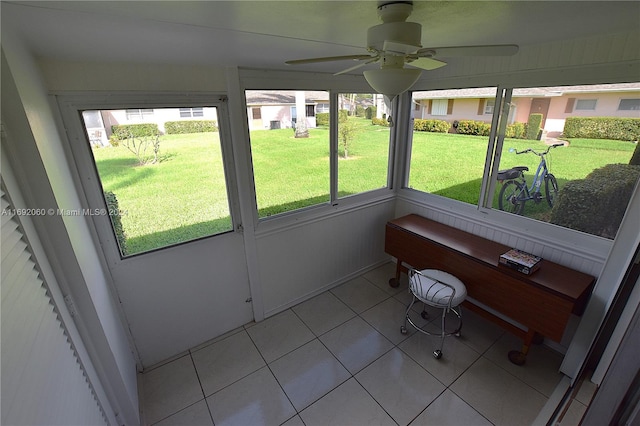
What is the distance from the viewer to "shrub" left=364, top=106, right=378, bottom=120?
9.17ft

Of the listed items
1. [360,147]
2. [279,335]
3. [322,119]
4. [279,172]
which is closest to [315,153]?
[322,119]

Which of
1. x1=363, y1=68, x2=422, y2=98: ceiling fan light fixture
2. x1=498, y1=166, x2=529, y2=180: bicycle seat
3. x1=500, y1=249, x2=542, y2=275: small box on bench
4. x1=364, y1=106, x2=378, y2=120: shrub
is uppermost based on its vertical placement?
x1=363, y1=68, x2=422, y2=98: ceiling fan light fixture

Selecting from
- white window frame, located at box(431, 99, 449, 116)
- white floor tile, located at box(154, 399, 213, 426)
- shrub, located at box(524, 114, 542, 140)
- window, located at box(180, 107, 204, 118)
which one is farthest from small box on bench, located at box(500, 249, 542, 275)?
window, located at box(180, 107, 204, 118)

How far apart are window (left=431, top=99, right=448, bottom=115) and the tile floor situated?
192cm

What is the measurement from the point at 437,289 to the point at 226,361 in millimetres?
1722

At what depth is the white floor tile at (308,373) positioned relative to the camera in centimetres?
192

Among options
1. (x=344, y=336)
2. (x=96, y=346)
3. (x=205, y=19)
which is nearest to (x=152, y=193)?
(x=96, y=346)

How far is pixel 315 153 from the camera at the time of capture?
2588 millimetres

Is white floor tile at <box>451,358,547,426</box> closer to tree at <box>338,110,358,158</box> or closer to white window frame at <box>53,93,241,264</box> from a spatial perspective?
tree at <box>338,110,358,158</box>

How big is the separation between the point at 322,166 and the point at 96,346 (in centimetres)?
204

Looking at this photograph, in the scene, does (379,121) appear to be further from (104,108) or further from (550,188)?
(104,108)

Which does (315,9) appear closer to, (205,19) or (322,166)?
(205,19)

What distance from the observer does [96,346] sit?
142cm

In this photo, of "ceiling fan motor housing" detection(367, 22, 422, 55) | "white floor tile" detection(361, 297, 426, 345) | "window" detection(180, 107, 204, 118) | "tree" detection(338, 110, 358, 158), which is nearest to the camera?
"ceiling fan motor housing" detection(367, 22, 422, 55)
